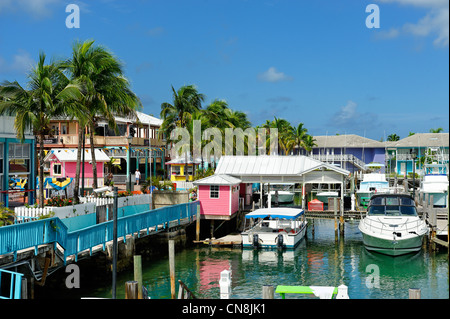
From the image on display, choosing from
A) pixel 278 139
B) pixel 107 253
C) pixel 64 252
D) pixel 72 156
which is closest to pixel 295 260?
pixel 107 253

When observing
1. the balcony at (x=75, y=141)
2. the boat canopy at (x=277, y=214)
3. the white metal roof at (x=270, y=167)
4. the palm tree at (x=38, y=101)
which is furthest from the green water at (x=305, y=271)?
the balcony at (x=75, y=141)

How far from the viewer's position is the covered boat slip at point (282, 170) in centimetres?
3669

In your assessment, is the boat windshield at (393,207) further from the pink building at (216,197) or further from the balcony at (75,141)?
the balcony at (75,141)

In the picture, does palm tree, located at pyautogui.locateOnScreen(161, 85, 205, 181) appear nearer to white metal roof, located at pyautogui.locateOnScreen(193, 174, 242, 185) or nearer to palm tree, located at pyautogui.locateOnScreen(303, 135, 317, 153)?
white metal roof, located at pyautogui.locateOnScreen(193, 174, 242, 185)

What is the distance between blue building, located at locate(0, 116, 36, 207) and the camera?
26922 millimetres

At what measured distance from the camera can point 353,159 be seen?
8556cm

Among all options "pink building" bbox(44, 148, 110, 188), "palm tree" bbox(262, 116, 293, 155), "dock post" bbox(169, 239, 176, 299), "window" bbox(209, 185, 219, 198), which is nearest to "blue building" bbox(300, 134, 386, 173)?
"palm tree" bbox(262, 116, 293, 155)

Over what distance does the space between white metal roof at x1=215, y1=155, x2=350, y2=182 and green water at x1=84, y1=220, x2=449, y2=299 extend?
18.1 feet

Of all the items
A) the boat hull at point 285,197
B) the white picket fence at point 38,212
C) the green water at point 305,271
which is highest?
the white picket fence at point 38,212

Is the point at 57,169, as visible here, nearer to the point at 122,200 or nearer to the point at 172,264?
the point at 122,200

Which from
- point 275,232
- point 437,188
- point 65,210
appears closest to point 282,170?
point 275,232

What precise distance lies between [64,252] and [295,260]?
560 inches

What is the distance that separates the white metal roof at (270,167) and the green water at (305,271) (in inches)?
217

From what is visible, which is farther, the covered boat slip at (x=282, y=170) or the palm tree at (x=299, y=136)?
the palm tree at (x=299, y=136)
